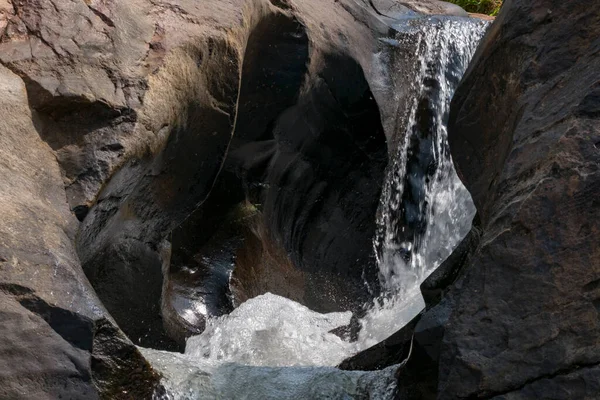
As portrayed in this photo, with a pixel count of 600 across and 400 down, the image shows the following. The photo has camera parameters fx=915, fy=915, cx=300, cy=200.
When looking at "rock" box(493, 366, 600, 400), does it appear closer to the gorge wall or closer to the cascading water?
the gorge wall

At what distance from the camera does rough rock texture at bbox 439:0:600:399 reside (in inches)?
90.4

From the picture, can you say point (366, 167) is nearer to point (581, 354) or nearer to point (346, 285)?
point (346, 285)

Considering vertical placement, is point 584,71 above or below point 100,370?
above

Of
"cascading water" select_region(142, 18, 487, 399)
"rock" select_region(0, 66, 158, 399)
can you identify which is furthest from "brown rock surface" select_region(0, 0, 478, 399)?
"cascading water" select_region(142, 18, 487, 399)

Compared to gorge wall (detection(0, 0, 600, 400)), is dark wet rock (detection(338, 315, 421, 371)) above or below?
below

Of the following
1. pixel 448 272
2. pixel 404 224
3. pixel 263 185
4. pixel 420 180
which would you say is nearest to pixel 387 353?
pixel 448 272

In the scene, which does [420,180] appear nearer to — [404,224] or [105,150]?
[404,224]

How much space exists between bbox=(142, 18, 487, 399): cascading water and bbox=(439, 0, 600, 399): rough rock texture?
6.85ft

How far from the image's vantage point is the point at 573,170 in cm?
242

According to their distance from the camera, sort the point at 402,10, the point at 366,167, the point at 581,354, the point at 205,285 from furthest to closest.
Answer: the point at 402,10
the point at 366,167
the point at 205,285
the point at 581,354

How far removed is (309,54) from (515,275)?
280 cm

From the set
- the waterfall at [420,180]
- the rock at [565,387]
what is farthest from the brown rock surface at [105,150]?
the rock at [565,387]

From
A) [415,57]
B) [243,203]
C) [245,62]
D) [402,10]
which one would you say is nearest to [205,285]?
[243,203]

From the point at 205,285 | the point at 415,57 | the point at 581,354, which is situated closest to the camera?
the point at 581,354
